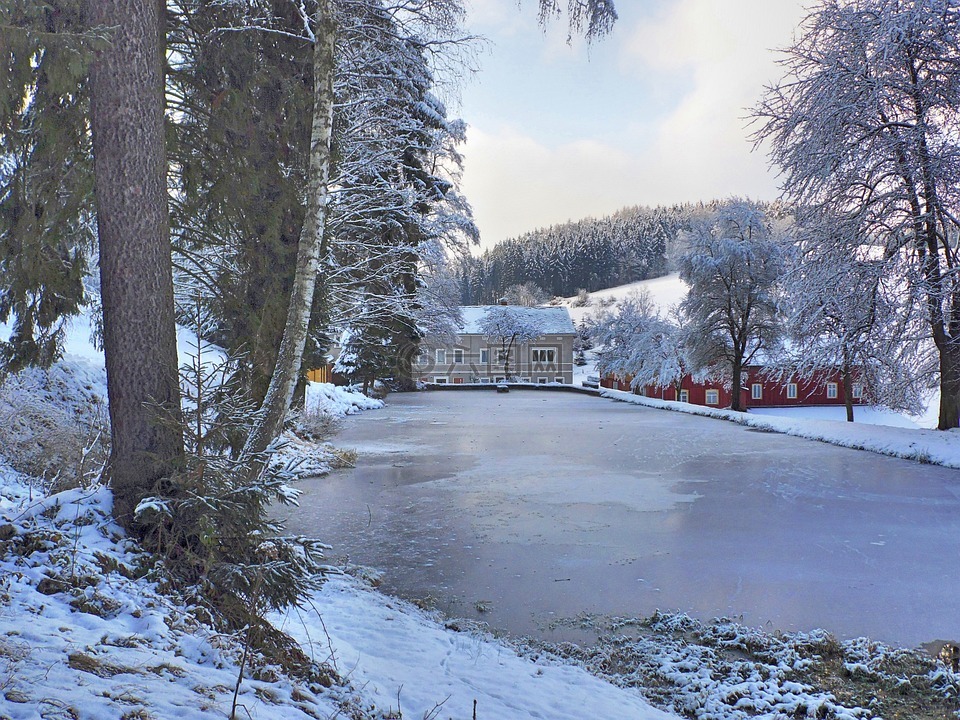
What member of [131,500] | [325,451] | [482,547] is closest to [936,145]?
[482,547]

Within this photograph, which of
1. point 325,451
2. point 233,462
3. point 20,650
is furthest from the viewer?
point 325,451

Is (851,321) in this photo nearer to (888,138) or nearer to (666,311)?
(888,138)

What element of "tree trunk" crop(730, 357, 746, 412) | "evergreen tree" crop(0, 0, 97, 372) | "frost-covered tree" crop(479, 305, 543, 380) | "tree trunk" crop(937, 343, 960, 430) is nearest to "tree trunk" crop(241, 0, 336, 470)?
"evergreen tree" crop(0, 0, 97, 372)

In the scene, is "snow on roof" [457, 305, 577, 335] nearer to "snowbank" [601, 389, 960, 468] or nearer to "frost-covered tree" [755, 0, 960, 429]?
"snowbank" [601, 389, 960, 468]

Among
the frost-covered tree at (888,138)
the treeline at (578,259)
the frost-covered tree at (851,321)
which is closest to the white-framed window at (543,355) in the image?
the treeline at (578,259)

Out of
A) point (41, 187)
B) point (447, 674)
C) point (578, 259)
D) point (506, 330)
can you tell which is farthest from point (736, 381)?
point (578, 259)

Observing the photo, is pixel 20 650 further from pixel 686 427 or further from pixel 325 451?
pixel 686 427

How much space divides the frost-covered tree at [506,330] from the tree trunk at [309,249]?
4842 centimetres

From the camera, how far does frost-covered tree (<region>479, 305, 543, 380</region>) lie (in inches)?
2151

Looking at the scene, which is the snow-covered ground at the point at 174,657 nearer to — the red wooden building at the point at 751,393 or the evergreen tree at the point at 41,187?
the evergreen tree at the point at 41,187

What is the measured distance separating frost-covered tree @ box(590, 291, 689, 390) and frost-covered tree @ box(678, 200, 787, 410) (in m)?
1.67

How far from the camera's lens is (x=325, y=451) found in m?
12.9

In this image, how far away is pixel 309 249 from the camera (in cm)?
620

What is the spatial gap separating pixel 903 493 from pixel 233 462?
9955mm
